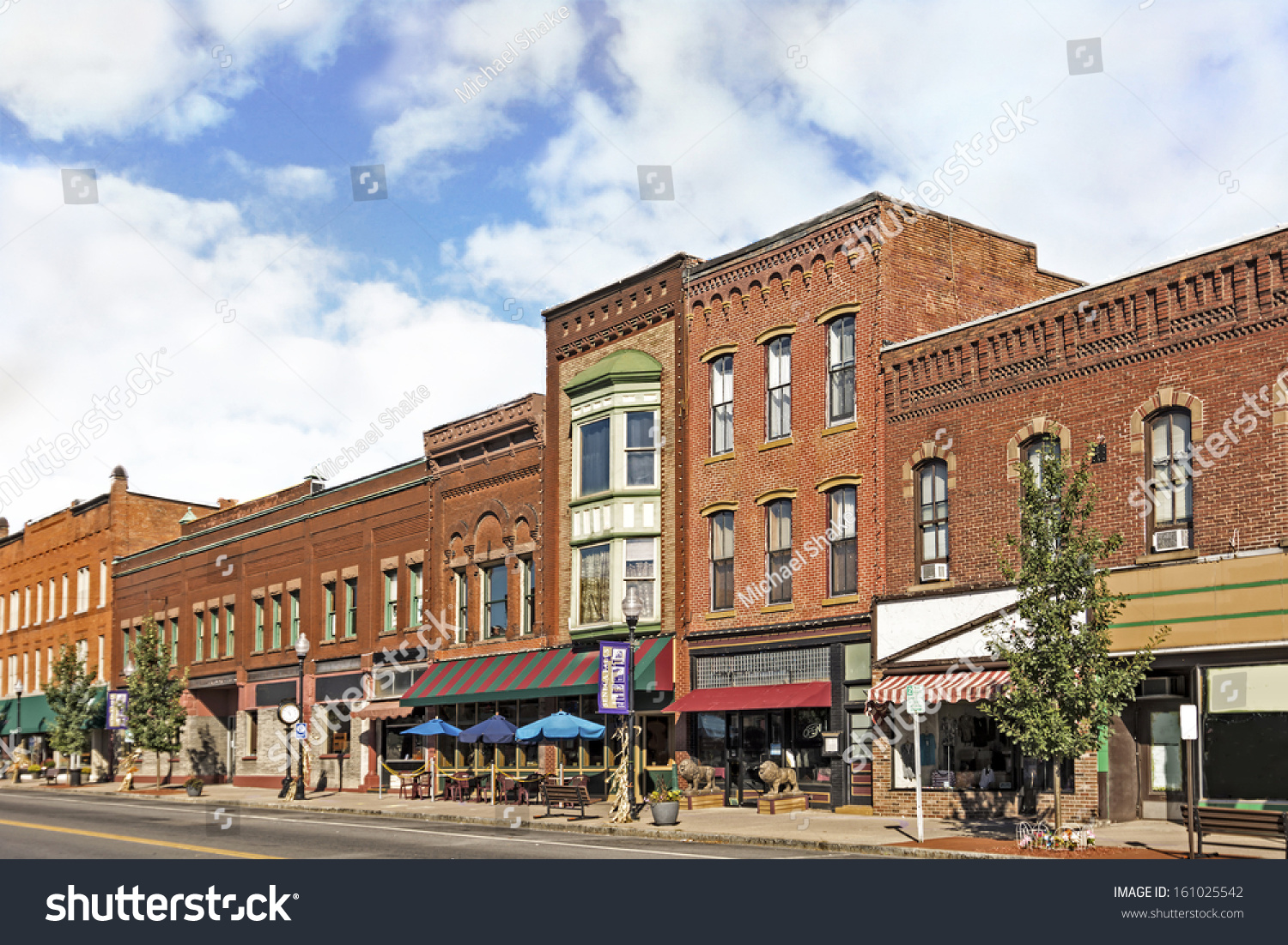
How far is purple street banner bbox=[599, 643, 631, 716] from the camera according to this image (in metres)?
30.7

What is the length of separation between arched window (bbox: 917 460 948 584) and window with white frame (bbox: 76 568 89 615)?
2001 inches

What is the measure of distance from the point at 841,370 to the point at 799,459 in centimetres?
230

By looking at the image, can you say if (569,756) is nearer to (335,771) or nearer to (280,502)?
(335,771)

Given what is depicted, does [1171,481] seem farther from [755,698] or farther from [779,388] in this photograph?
[755,698]

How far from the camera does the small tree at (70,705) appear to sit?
5850cm

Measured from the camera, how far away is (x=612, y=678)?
1216 inches

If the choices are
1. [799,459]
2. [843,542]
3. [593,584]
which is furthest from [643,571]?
[843,542]

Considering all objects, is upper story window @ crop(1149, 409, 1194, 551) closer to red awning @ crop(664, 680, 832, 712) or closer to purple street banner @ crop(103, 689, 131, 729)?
red awning @ crop(664, 680, 832, 712)

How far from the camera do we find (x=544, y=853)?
874 inches

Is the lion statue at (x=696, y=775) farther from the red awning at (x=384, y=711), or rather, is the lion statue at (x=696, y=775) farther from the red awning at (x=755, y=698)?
the red awning at (x=384, y=711)

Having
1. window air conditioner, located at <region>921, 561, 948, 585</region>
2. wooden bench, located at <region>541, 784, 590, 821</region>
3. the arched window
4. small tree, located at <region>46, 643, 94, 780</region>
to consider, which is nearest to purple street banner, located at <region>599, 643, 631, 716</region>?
wooden bench, located at <region>541, 784, 590, 821</region>

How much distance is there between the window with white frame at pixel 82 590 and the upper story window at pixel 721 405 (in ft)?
146

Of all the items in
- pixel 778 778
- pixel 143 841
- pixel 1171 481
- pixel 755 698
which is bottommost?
pixel 143 841

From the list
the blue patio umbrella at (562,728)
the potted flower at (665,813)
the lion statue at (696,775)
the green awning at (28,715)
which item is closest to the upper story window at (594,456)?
the blue patio umbrella at (562,728)
